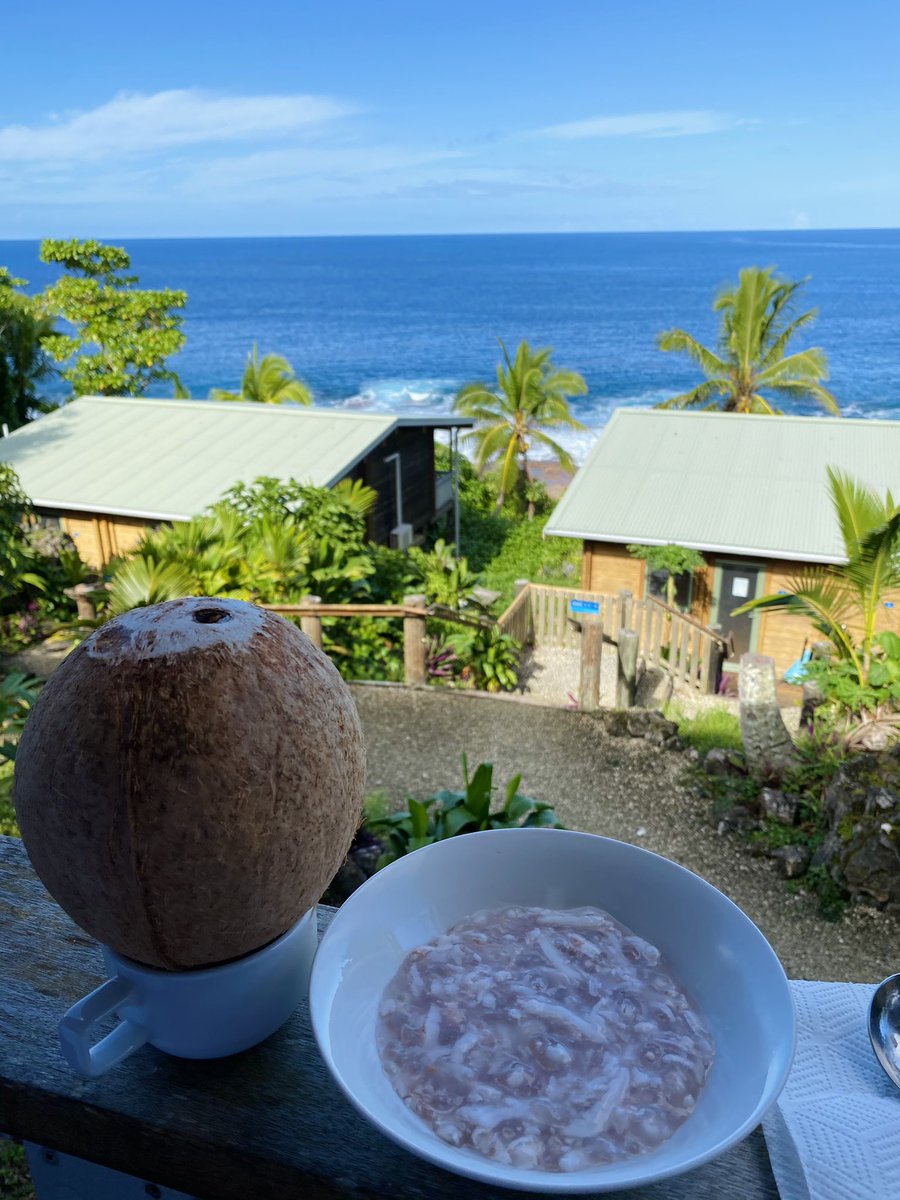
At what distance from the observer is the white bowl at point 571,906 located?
32.2 inches

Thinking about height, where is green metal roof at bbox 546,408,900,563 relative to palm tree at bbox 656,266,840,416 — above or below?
below

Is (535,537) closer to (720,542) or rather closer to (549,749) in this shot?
(720,542)

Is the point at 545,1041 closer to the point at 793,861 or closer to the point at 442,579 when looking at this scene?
the point at 793,861

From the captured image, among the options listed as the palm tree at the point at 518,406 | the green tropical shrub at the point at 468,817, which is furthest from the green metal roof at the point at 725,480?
the green tropical shrub at the point at 468,817

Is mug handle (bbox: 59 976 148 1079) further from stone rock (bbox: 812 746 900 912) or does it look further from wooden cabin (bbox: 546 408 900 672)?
wooden cabin (bbox: 546 408 900 672)

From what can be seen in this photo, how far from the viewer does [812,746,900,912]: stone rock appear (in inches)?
247

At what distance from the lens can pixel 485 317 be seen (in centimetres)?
9150

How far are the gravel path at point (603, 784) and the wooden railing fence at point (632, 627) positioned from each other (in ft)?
10.3

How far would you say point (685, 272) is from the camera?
121875mm

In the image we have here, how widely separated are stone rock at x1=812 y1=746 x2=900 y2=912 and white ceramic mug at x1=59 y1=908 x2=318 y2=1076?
6.31 metres

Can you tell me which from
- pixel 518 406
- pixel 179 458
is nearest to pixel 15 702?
pixel 179 458

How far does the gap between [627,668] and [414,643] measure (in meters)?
2.78

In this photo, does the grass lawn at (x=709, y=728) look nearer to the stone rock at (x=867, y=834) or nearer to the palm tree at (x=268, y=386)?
the stone rock at (x=867, y=834)

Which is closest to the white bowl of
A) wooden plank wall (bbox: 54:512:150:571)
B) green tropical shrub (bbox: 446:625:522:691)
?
green tropical shrub (bbox: 446:625:522:691)
